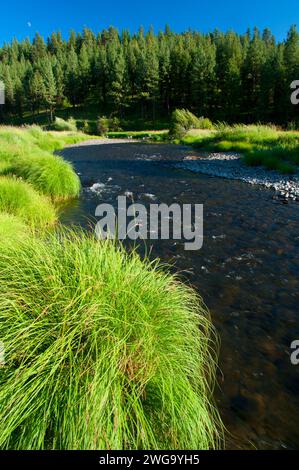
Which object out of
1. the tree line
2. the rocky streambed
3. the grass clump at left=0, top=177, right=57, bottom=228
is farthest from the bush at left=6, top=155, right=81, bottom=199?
the tree line

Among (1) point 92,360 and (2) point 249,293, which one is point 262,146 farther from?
(1) point 92,360

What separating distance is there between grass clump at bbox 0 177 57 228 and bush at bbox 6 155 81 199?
2.20m

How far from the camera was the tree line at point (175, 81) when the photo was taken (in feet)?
173

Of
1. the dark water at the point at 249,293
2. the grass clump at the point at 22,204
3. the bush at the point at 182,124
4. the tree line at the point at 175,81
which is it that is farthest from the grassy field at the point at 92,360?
the tree line at the point at 175,81

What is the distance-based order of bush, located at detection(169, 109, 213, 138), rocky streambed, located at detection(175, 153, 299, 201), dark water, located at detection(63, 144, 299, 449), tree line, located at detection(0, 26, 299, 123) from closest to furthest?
dark water, located at detection(63, 144, 299, 449), rocky streambed, located at detection(175, 153, 299, 201), bush, located at detection(169, 109, 213, 138), tree line, located at detection(0, 26, 299, 123)

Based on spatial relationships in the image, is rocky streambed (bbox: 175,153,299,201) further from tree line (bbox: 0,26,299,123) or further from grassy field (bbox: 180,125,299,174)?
tree line (bbox: 0,26,299,123)

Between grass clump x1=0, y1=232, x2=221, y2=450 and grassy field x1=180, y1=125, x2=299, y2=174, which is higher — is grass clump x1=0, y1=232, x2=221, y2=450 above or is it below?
below

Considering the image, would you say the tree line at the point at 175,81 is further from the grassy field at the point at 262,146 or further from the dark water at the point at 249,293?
the dark water at the point at 249,293

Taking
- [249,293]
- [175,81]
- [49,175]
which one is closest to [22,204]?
[49,175]

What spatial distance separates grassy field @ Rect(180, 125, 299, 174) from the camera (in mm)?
16391

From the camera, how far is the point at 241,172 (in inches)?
636

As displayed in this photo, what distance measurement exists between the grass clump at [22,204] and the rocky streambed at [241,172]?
28.8ft

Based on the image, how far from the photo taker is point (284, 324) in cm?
449
